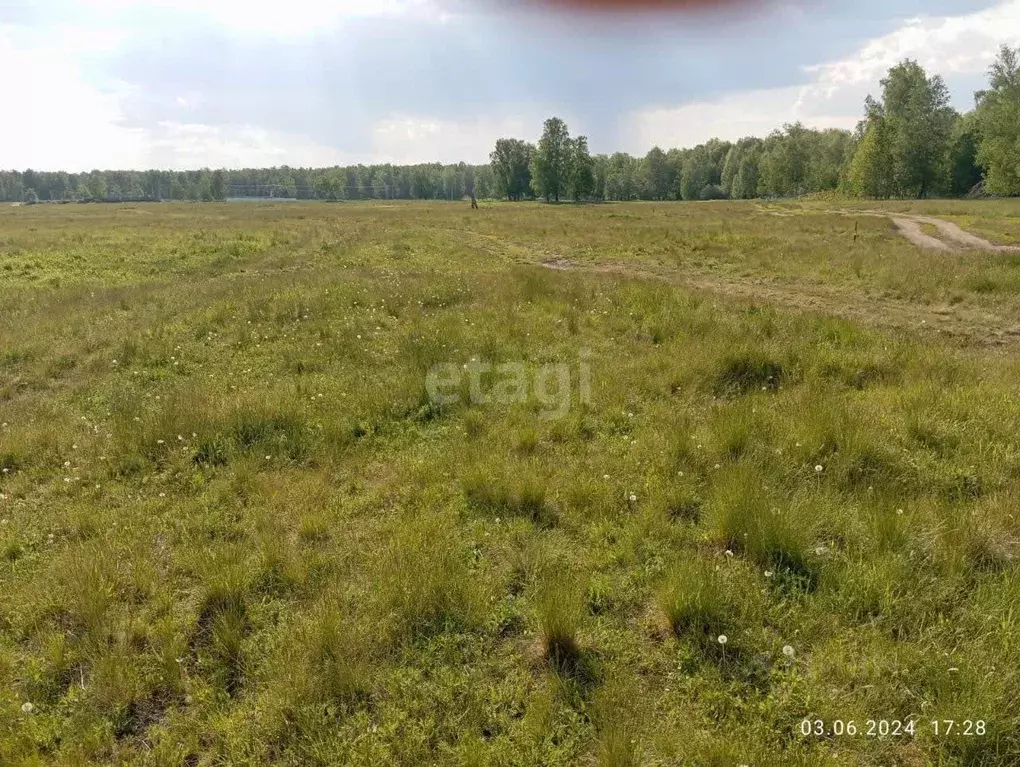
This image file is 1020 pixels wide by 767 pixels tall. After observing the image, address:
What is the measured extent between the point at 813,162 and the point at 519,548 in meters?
121

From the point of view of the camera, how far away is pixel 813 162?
104 metres

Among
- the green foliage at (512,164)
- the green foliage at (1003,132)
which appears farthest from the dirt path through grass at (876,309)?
the green foliage at (512,164)

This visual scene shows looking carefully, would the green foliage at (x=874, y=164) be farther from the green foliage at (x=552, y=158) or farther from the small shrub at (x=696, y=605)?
the small shrub at (x=696, y=605)

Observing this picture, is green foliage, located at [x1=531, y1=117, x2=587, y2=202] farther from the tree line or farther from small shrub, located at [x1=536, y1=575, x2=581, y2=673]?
small shrub, located at [x1=536, y1=575, x2=581, y2=673]

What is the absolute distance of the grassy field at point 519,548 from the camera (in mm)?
3166

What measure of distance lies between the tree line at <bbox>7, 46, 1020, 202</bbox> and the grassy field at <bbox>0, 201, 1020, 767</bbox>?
7214 cm

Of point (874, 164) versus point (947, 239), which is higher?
point (874, 164)

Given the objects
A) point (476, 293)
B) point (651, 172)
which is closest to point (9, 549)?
point (476, 293)

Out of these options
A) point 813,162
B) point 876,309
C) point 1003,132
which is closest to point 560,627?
point 876,309

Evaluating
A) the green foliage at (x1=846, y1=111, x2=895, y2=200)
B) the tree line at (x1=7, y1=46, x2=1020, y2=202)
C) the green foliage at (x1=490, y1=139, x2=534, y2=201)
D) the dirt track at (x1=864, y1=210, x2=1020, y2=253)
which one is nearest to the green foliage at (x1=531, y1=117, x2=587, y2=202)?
the tree line at (x1=7, y1=46, x2=1020, y2=202)

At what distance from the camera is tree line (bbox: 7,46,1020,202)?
2598 inches

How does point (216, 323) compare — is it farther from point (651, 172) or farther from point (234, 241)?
point (651, 172)
